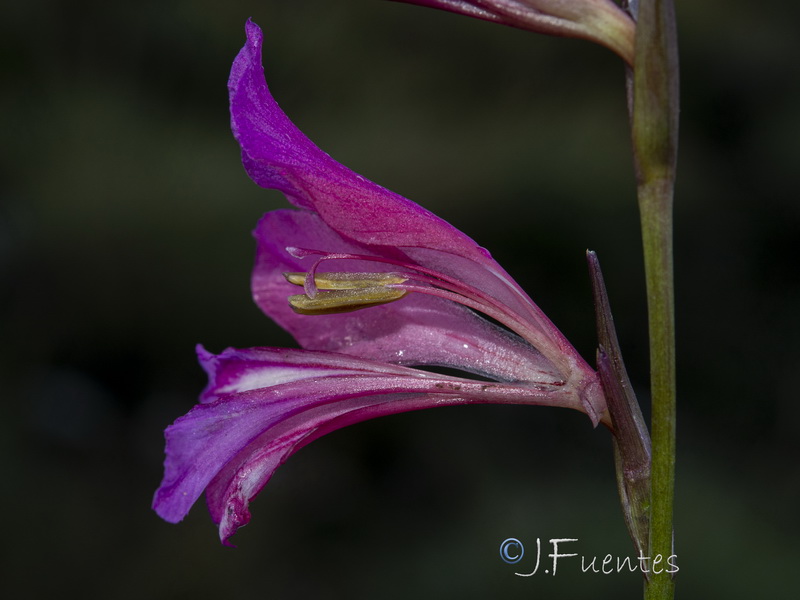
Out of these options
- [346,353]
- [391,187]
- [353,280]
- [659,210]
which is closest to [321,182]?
[353,280]

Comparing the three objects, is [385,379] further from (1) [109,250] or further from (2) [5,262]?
(2) [5,262]

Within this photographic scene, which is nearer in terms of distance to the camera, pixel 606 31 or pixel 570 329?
pixel 606 31

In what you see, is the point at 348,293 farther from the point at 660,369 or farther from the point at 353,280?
the point at 660,369

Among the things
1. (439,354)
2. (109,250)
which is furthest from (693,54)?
(439,354)

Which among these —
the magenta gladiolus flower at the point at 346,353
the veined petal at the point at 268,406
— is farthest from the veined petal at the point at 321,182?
the veined petal at the point at 268,406

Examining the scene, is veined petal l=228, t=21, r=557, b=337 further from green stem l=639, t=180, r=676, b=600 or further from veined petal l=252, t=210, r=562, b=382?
green stem l=639, t=180, r=676, b=600

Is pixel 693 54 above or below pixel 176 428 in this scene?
above

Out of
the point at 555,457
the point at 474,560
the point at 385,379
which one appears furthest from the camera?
the point at 555,457
